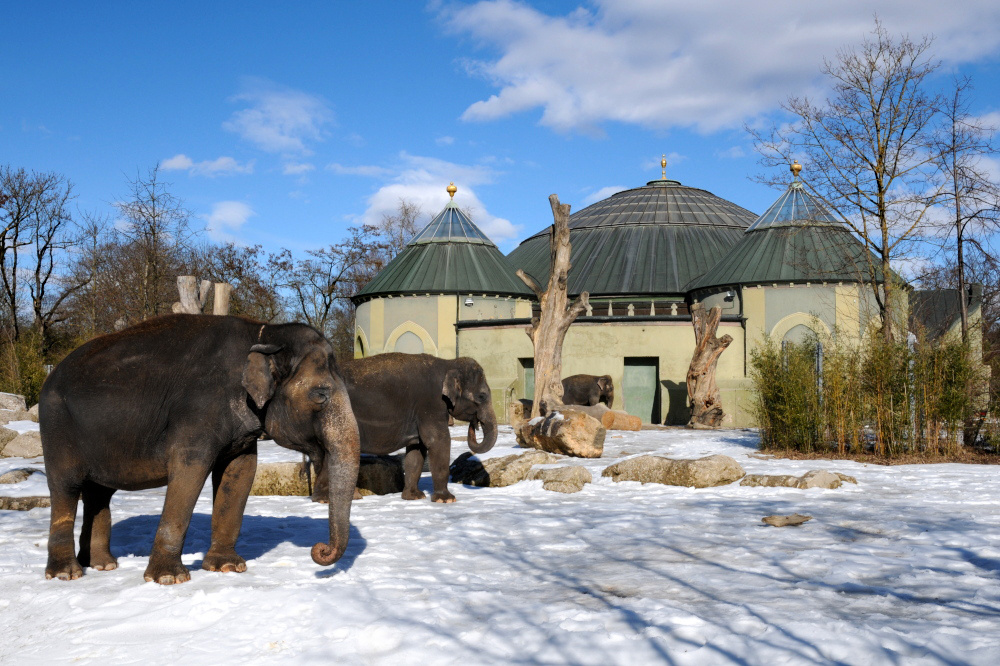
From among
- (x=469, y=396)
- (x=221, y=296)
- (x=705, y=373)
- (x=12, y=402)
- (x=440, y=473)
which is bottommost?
(x=440, y=473)

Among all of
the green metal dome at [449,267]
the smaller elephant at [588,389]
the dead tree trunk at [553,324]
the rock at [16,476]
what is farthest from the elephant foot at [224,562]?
the green metal dome at [449,267]

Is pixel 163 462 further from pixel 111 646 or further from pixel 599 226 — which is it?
pixel 599 226

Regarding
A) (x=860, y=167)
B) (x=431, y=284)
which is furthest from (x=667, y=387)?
Answer: (x=860, y=167)

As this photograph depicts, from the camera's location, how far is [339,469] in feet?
19.1

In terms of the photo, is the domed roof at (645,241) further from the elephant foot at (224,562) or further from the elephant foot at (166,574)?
the elephant foot at (166,574)

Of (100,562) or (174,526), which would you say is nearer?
(174,526)

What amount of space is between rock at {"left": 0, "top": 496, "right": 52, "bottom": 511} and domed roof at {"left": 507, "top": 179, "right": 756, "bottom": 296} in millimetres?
28371

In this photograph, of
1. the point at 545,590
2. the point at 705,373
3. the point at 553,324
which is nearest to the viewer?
the point at 545,590

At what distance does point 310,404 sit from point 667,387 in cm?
2246

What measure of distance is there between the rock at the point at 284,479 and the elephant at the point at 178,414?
4.52 metres

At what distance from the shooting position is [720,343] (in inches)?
969

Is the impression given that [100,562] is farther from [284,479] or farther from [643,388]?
[643,388]

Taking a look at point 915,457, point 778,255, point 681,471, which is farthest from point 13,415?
point 778,255

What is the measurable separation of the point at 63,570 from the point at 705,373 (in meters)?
20.7
